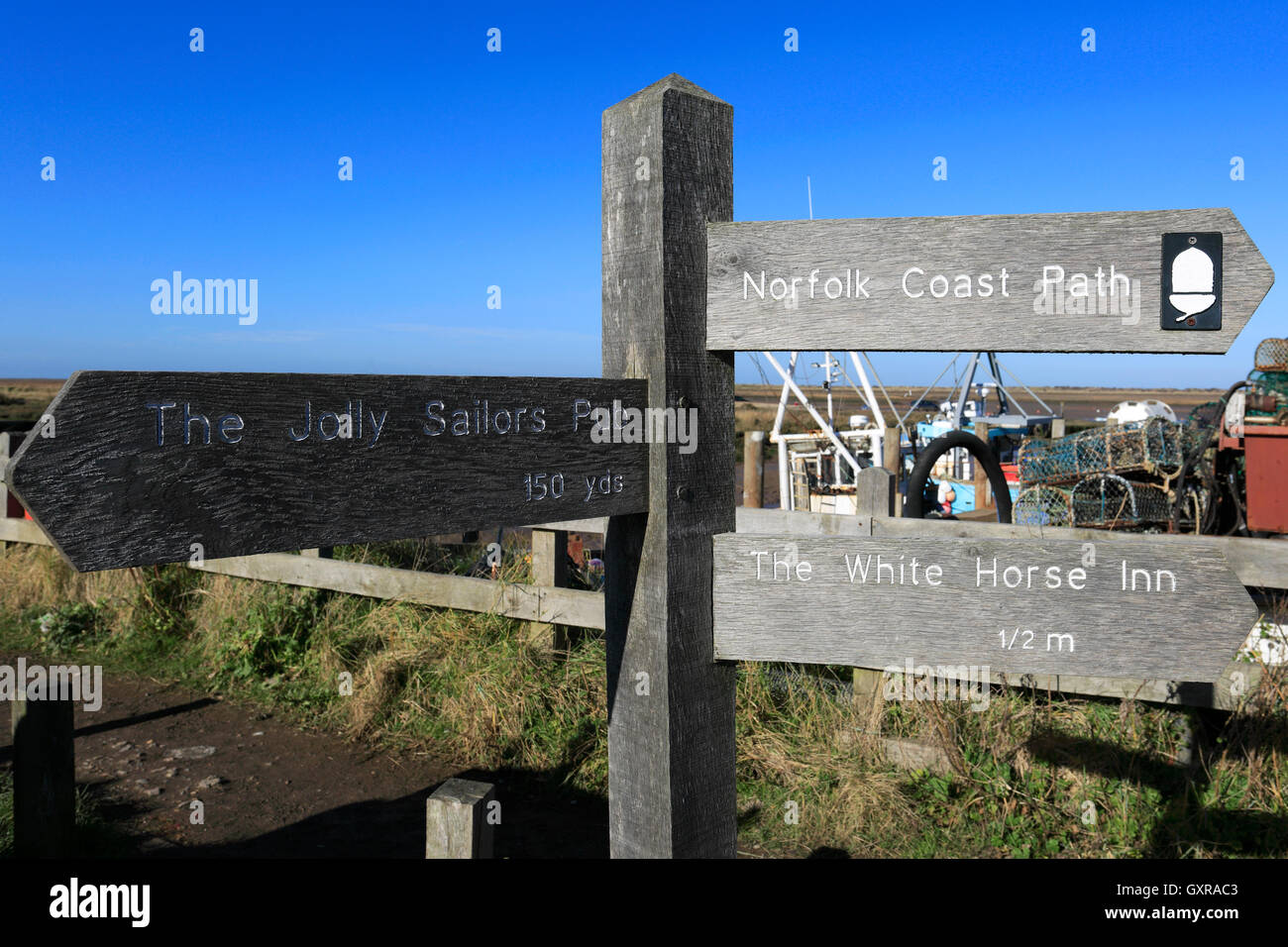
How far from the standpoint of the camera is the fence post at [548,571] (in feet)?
17.6

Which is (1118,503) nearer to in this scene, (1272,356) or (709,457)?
(1272,356)

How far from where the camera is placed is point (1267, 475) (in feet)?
23.6

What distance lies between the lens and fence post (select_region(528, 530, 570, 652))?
17.6ft

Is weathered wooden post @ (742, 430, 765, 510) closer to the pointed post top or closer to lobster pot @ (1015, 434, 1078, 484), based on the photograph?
lobster pot @ (1015, 434, 1078, 484)

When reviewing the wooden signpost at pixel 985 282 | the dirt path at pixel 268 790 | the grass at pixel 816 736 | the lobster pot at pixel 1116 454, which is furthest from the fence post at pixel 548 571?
the lobster pot at pixel 1116 454

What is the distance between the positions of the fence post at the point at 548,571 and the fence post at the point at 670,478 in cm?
328

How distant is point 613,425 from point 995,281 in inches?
30.7

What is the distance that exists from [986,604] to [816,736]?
2858mm

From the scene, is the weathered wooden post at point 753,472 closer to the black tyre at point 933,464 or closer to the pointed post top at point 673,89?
the black tyre at point 933,464

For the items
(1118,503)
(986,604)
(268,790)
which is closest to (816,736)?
(268,790)

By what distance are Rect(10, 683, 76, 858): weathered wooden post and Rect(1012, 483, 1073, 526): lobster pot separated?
820cm
